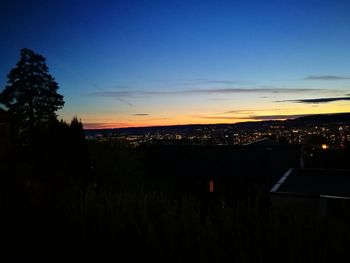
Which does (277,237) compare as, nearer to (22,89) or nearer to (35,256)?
(35,256)

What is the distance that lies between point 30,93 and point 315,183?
83.0 feet

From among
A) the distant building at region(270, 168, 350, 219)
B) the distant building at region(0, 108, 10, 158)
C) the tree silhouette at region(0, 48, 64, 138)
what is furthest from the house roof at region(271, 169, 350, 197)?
the tree silhouette at region(0, 48, 64, 138)

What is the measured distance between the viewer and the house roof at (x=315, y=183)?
15.5 meters

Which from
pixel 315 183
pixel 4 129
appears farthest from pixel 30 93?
pixel 315 183

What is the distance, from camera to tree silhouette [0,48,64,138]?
1272 inches

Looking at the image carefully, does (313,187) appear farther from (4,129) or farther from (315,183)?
(4,129)

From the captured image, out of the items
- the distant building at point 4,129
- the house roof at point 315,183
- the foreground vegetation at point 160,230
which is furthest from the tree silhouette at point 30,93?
the foreground vegetation at point 160,230

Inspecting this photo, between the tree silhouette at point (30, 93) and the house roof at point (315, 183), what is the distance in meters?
21.4

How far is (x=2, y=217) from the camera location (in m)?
3.39

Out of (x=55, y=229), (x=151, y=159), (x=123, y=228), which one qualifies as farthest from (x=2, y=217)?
(x=151, y=159)

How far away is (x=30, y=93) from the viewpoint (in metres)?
33.1

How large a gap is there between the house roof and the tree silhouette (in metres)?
21.4

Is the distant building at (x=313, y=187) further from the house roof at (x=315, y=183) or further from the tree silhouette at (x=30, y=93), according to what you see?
the tree silhouette at (x=30, y=93)

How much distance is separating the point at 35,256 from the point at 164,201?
107cm
